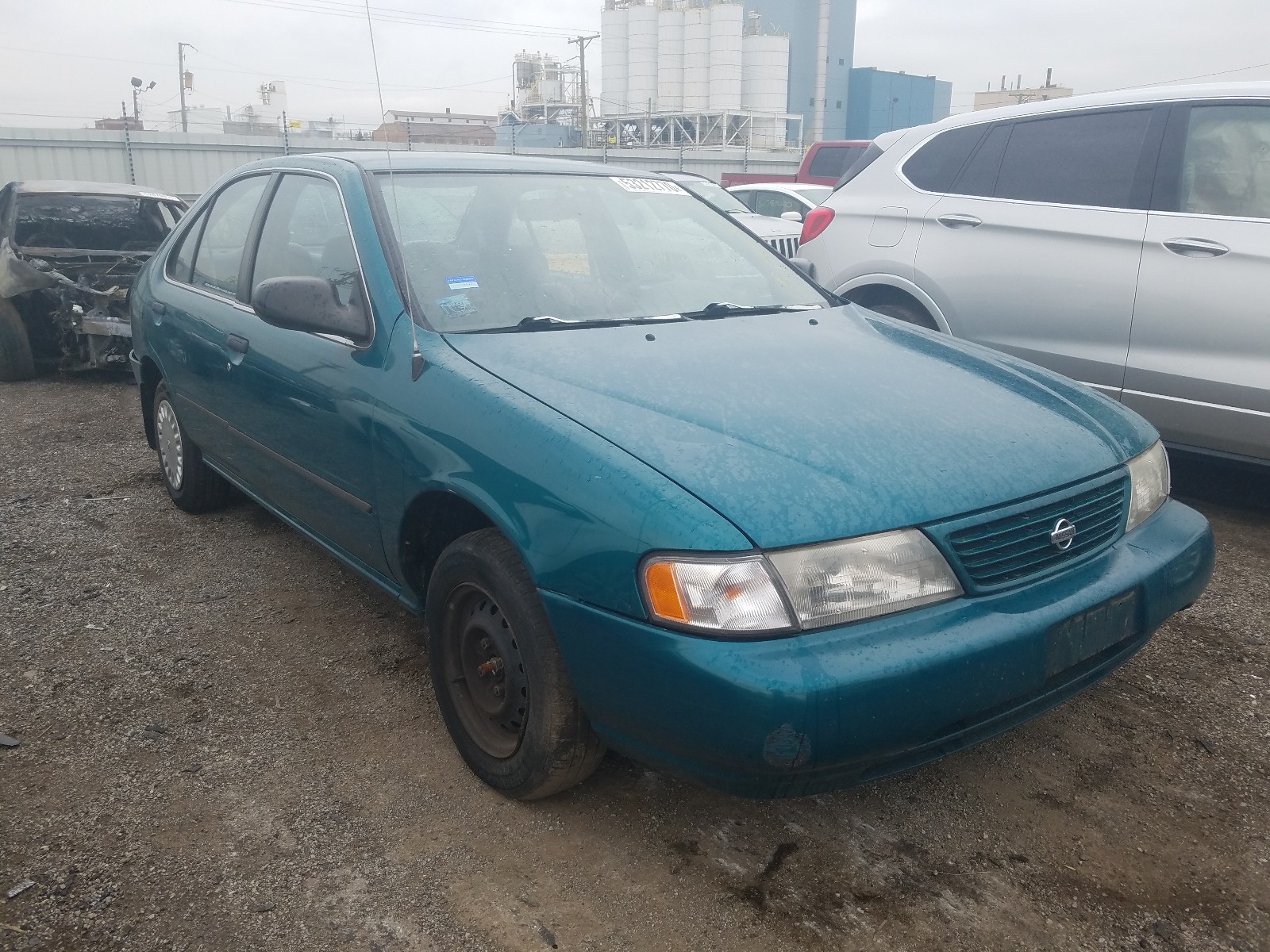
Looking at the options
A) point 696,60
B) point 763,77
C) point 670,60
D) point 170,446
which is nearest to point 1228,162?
point 170,446

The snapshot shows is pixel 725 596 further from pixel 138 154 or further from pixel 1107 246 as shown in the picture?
pixel 138 154

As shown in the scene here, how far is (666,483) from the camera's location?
1992 millimetres

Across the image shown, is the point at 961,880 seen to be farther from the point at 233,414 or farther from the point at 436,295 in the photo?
the point at 233,414

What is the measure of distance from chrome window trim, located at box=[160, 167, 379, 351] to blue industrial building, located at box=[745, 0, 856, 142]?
156ft

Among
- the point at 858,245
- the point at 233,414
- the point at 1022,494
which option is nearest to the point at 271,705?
the point at 233,414

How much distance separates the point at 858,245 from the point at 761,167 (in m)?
22.3

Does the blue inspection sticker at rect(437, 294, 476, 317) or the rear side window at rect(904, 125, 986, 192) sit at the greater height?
the rear side window at rect(904, 125, 986, 192)

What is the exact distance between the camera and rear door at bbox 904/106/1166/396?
436 centimetres

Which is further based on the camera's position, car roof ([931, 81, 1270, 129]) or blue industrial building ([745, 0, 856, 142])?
blue industrial building ([745, 0, 856, 142])

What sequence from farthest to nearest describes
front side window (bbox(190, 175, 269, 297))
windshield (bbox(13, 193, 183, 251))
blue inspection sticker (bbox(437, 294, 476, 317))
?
windshield (bbox(13, 193, 183, 251))
front side window (bbox(190, 175, 269, 297))
blue inspection sticker (bbox(437, 294, 476, 317))

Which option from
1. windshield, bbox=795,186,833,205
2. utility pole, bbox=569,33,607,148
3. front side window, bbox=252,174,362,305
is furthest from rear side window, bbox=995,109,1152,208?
utility pole, bbox=569,33,607,148

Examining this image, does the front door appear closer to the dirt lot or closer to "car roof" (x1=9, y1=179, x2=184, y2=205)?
the dirt lot

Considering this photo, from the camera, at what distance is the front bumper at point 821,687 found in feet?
6.06

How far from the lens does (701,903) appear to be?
212cm
